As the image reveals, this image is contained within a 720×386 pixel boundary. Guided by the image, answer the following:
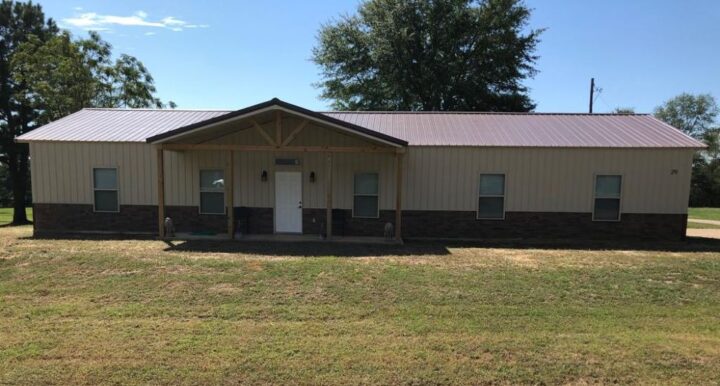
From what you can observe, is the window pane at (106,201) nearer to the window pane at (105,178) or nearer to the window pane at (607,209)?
the window pane at (105,178)

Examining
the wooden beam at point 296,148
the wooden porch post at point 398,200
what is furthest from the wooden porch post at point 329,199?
the wooden porch post at point 398,200

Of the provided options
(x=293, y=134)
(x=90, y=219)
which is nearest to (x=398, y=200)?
(x=293, y=134)

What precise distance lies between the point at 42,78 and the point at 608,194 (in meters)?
26.4

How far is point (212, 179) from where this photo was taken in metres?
13.6

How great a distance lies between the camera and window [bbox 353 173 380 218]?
13.4 metres

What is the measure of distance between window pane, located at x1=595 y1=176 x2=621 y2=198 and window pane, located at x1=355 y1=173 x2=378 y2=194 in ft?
20.5

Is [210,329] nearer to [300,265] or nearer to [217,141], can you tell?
[300,265]

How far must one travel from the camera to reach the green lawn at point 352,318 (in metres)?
4.44

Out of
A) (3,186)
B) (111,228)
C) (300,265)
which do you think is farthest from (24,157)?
(3,186)

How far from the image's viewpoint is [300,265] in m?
8.96

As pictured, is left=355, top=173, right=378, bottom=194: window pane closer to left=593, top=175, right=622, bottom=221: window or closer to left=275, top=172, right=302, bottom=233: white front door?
left=275, top=172, right=302, bottom=233: white front door

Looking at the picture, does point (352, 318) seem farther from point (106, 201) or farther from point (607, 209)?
point (106, 201)

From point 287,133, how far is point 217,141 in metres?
2.07

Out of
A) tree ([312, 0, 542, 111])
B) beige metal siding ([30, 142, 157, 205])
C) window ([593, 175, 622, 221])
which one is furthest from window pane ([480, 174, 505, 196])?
tree ([312, 0, 542, 111])
